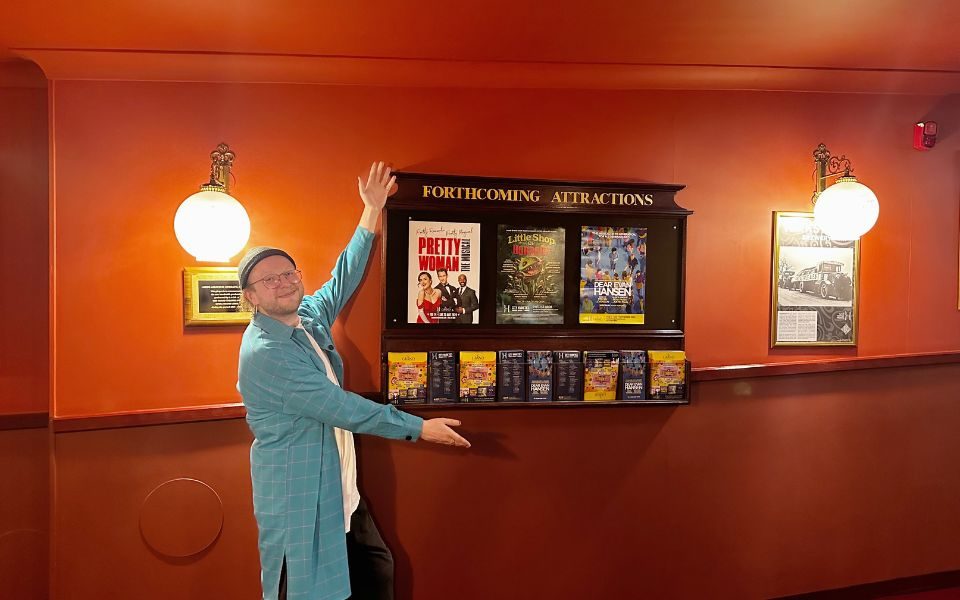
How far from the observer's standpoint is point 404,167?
253 cm

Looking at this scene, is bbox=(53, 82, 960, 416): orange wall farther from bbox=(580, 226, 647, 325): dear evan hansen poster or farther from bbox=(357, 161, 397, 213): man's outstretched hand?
bbox=(580, 226, 647, 325): dear evan hansen poster

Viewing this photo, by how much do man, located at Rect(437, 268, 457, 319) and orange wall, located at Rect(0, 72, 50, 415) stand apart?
6.05 feet

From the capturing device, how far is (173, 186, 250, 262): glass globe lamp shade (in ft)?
7.32

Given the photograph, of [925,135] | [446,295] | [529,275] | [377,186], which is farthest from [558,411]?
[925,135]

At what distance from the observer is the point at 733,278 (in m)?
2.79

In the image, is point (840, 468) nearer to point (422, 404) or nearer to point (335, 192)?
point (422, 404)

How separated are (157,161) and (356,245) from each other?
3.19ft

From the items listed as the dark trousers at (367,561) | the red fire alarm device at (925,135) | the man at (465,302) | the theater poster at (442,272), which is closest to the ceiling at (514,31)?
the red fire alarm device at (925,135)

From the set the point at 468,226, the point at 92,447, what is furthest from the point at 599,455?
the point at 92,447

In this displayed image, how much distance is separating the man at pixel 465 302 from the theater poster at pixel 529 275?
4.8 inches

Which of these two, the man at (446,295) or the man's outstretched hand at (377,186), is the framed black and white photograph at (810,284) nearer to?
the man at (446,295)

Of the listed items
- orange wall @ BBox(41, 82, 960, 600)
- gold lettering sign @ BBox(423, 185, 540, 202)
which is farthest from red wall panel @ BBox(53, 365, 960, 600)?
gold lettering sign @ BBox(423, 185, 540, 202)

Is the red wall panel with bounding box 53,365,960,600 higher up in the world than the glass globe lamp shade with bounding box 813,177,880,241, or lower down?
lower down

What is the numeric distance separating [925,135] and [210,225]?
144 inches
